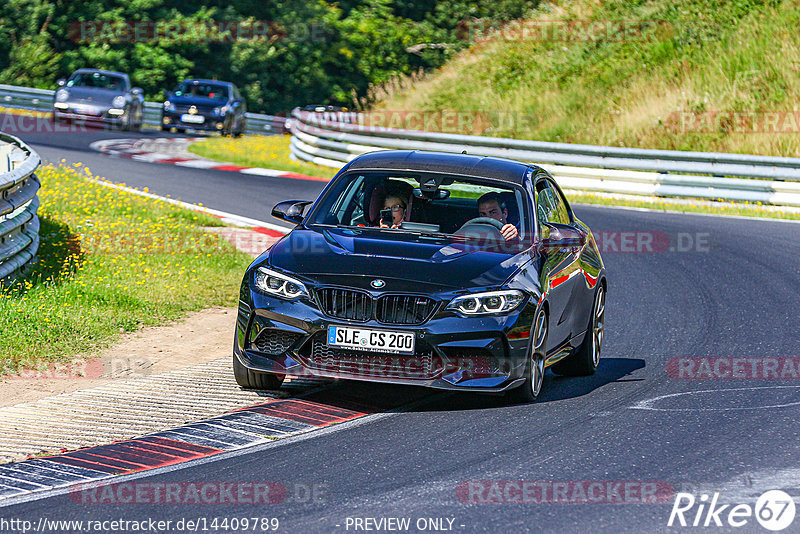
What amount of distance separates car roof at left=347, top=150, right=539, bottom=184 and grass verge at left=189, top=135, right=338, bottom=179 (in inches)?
633

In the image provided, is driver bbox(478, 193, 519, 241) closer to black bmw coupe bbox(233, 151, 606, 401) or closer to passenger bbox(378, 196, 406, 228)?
black bmw coupe bbox(233, 151, 606, 401)

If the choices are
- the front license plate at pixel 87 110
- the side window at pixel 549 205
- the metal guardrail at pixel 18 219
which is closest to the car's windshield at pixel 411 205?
the side window at pixel 549 205

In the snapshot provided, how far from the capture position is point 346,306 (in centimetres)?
739

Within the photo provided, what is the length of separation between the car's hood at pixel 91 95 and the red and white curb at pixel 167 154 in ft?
6.34

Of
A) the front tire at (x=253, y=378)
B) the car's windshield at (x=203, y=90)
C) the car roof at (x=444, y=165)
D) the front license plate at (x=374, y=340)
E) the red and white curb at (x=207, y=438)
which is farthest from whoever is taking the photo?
the car's windshield at (x=203, y=90)

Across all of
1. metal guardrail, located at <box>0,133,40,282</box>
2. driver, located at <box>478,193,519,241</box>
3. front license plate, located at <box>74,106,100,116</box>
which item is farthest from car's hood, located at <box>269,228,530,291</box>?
front license plate, located at <box>74,106,100,116</box>

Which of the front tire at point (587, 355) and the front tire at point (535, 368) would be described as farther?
the front tire at point (587, 355)

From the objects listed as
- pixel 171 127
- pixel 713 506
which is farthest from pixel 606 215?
pixel 171 127

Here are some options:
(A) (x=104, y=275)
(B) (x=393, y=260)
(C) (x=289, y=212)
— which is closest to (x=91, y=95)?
(A) (x=104, y=275)

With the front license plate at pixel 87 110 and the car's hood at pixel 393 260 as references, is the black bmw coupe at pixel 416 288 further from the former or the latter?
the front license plate at pixel 87 110

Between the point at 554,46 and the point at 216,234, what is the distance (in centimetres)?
2254

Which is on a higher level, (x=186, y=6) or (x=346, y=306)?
(x=186, y=6)

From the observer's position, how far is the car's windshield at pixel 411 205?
28.2 feet

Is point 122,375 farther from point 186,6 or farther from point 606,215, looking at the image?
point 186,6
